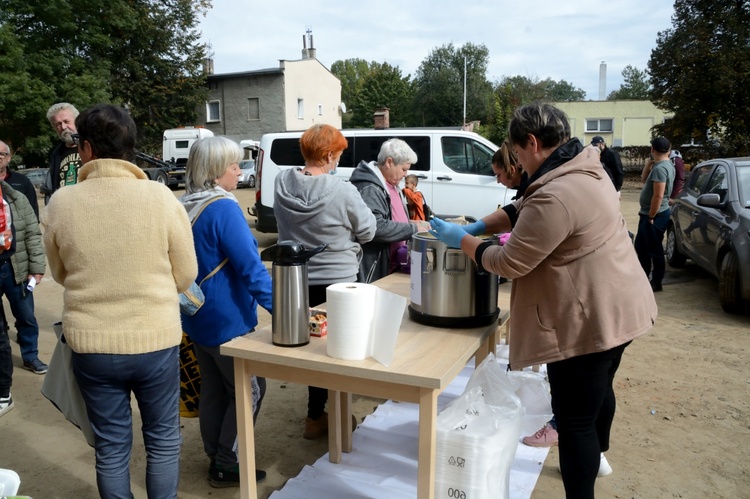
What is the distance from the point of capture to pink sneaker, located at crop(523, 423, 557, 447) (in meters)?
3.06

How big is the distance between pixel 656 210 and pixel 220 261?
5208 mm

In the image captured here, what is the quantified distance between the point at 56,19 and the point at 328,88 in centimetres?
1446

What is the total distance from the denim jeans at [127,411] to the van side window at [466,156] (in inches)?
269

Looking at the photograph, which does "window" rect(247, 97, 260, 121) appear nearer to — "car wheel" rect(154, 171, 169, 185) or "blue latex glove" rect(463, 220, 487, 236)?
"car wheel" rect(154, 171, 169, 185)

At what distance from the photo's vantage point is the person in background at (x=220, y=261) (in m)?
2.32

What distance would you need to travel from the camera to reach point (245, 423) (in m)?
2.16

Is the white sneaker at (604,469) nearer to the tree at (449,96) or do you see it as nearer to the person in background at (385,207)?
the person in background at (385,207)

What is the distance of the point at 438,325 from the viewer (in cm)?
221

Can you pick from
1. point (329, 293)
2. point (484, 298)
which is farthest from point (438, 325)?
point (329, 293)

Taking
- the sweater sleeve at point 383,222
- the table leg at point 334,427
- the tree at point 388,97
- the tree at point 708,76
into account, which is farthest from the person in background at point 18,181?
the tree at point 388,97

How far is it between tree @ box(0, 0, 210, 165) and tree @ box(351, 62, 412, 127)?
2533cm

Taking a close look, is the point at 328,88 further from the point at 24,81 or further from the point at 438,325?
the point at 438,325

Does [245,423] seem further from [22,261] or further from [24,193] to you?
[24,193]

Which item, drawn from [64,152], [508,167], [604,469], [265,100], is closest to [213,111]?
[265,100]
